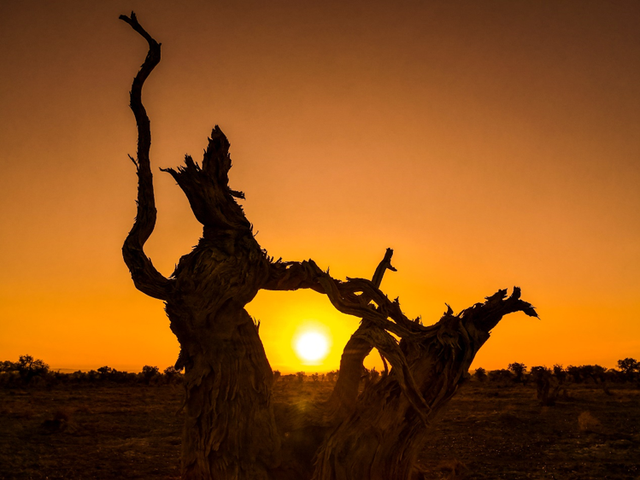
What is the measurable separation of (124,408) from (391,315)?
886 inches

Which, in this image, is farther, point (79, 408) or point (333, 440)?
point (79, 408)

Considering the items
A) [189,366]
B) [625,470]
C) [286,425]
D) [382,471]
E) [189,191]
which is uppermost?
[189,191]

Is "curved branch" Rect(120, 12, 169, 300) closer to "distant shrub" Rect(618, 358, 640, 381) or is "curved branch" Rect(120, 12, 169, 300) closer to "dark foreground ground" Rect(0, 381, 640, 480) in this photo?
"dark foreground ground" Rect(0, 381, 640, 480)

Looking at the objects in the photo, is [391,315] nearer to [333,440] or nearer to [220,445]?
[333,440]

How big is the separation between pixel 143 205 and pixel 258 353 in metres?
2.37

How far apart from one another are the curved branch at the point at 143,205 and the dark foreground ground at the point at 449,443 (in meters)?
3.82

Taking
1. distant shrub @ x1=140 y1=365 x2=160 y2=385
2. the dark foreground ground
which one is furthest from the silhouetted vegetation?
the dark foreground ground

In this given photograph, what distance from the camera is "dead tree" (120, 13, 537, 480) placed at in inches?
238

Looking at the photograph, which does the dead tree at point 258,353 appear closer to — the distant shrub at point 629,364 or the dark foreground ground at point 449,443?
the dark foreground ground at point 449,443

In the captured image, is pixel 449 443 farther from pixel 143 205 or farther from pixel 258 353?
pixel 143 205

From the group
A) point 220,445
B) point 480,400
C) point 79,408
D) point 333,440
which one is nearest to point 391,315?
point 333,440

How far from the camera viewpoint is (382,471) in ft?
20.3

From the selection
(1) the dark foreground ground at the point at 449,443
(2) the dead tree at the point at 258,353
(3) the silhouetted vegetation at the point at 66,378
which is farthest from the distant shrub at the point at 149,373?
(2) the dead tree at the point at 258,353

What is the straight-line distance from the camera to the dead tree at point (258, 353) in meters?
6.05
